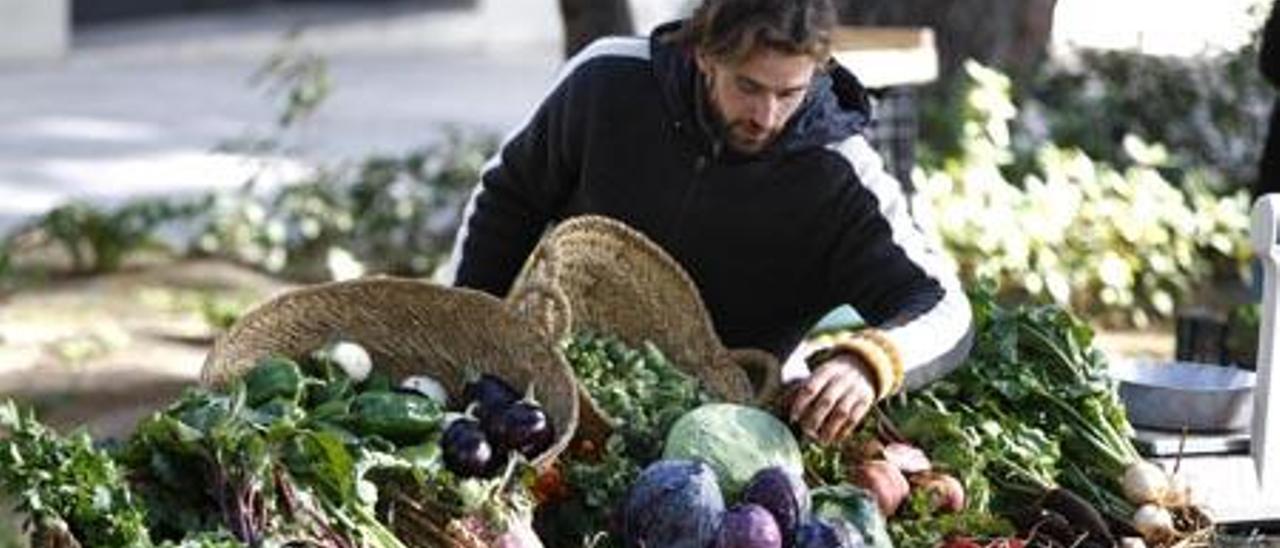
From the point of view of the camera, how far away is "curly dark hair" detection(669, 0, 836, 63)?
12.4 ft

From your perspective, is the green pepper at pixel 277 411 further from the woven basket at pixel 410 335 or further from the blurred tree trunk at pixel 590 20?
the blurred tree trunk at pixel 590 20

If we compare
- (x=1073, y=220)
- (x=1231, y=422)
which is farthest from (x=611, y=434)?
(x=1073, y=220)

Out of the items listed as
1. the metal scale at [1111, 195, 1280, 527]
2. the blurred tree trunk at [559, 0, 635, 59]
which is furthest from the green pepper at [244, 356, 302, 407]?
the blurred tree trunk at [559, 0, 635, 59]

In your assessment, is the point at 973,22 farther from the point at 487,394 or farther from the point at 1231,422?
the point at 487,394

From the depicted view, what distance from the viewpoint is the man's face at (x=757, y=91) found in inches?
151

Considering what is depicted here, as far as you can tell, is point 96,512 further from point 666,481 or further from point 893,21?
point 893,21

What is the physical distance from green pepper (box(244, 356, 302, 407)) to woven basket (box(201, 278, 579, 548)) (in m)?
0.12

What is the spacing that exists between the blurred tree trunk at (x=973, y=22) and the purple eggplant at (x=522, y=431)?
17.2 ft

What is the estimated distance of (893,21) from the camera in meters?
8.74

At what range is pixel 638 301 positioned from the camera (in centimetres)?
408

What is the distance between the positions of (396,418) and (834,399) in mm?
624

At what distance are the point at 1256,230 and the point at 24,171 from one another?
24.6 ft

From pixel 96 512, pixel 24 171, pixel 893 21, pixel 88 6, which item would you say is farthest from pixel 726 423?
A: pixel 88 6

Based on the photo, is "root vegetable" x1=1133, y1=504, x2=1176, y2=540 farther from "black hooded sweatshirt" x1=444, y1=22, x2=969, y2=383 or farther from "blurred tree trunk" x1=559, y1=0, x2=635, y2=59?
"blurred tree trunk" x1=559, y1=0, x2=635, y2=59
